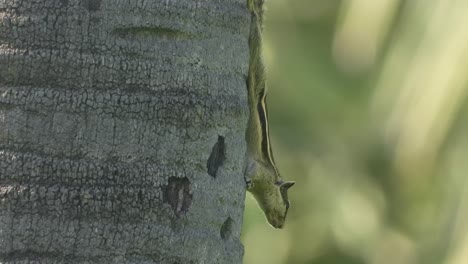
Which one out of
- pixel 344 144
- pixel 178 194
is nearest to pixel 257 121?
pixel 178 194

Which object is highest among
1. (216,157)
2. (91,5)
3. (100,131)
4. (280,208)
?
(91,5)

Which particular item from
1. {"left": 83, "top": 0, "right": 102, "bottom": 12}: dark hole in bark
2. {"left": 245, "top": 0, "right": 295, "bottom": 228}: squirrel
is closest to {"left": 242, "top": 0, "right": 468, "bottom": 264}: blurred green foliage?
{"left": 245, "top": 0, "right": 295, "bottom": 228}: squirrel

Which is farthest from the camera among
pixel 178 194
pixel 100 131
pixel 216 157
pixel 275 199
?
pixel 275 199

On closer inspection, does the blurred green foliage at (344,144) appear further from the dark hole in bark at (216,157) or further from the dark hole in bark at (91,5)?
the dark hole in bark at (91,5)

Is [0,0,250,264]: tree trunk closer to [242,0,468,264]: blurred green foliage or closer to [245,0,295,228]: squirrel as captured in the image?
[245,0,295,228]: squirrel

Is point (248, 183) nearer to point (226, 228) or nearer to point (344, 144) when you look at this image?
point (226, 228)

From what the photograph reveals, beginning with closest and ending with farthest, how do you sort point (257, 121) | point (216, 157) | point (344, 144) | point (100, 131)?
point (100, 131) → point (216, 157) → point (257, 121) → point (344, 144)

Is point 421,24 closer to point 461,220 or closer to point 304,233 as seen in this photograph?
point 461,220
